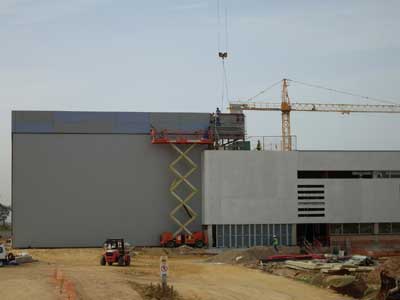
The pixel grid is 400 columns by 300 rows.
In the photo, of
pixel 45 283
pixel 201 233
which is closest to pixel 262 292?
pixel 45 283

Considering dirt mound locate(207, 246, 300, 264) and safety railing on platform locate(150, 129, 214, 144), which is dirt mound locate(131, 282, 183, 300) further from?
safety railing on platform locate(150, 129, 214, 144)

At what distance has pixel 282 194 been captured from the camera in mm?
61062

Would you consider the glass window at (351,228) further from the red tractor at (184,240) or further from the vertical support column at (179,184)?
the vertical support column at (179,184)

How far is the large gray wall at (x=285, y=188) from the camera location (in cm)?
6006

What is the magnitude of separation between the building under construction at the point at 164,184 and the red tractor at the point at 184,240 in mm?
821

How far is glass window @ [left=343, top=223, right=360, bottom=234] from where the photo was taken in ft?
206

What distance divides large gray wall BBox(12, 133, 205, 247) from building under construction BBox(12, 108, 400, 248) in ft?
0.29

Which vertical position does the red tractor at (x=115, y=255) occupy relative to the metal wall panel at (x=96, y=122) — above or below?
below

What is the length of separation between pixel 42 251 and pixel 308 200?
2418cm

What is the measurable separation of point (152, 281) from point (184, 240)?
2490cm

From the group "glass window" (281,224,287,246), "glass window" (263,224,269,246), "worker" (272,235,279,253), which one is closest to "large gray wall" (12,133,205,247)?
"glass window" (263,224,269,246)

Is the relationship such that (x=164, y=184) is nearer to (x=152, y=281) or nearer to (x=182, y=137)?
(x=182, y=137)

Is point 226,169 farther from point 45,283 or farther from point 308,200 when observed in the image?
point 45,283

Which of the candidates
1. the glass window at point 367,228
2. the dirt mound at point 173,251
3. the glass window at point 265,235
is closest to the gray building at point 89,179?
the dirt mound at point 173,251
